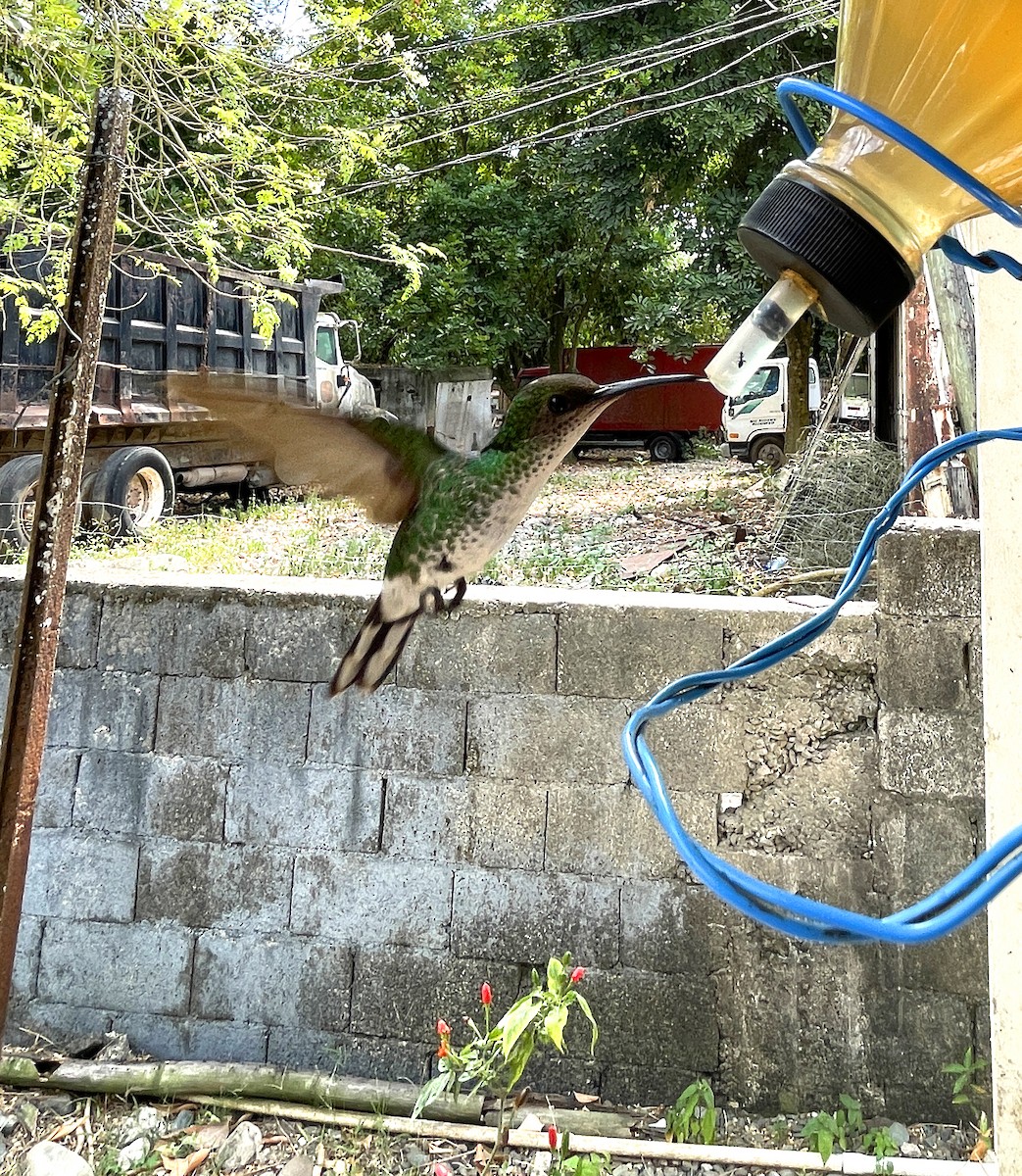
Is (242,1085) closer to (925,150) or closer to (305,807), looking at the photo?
(305,807)

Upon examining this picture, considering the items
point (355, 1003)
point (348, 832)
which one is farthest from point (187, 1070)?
point (348, 832)

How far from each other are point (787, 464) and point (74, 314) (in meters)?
2.93

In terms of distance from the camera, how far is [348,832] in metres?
2.47

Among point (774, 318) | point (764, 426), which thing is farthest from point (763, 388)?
point (774, 318)

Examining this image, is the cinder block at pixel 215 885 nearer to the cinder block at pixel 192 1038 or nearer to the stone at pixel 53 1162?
the cinder block at pixel 192 1038

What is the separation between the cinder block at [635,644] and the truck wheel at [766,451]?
339 centimetres

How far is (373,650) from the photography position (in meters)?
1.46

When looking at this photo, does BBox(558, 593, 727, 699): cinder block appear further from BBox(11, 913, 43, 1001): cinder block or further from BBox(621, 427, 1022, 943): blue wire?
BBox(621, 427, 1022, 943): blue wire

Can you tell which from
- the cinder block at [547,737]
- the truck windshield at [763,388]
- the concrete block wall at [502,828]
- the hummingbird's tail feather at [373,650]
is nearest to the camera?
the hummingbird's tail feather at [373,650]

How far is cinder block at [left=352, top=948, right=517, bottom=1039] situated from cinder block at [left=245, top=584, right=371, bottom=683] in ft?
2.30

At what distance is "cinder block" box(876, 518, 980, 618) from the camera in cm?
213

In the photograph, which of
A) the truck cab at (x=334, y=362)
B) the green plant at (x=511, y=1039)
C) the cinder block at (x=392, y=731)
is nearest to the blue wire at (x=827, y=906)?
the green plant at (x=511, y=1039)

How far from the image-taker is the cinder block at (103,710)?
2.54 m

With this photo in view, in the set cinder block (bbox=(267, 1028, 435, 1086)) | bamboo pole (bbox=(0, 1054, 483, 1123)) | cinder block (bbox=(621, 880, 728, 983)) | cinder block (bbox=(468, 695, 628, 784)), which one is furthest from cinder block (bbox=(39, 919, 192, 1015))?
cinder block (bbox=(621, 880, 728, 983))
